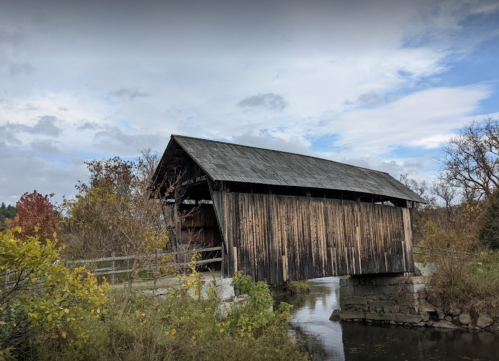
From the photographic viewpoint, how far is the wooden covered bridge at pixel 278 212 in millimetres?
11141

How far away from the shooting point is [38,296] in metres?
5.60

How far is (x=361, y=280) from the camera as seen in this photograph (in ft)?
59.2

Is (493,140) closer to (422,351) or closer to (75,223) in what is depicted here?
(422,351)

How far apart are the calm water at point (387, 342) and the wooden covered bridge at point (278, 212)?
2.44 metres

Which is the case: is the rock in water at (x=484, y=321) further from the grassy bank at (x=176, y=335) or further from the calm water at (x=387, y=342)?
the grassy bank at (x=176, y=335)

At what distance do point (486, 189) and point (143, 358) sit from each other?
86.9 feet

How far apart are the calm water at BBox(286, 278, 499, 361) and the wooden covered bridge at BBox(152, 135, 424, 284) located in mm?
2436

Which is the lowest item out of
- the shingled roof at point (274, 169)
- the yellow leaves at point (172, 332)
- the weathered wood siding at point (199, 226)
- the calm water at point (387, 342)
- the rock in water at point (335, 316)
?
the calm water at point (387, 342)

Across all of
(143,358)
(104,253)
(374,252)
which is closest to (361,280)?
(374,252)

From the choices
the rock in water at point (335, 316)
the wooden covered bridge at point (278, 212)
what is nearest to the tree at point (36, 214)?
the wooden covered bridge at point (278, 212)

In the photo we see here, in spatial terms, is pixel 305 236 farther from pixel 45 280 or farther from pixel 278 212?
pixel 45 280

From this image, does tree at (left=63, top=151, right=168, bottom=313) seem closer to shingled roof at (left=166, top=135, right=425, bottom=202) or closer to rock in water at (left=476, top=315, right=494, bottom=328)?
shingled roof at (left=166, top=135, right=425, bottom=202)

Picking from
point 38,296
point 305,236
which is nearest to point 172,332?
point 38,296

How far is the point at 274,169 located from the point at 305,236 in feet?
7.36
